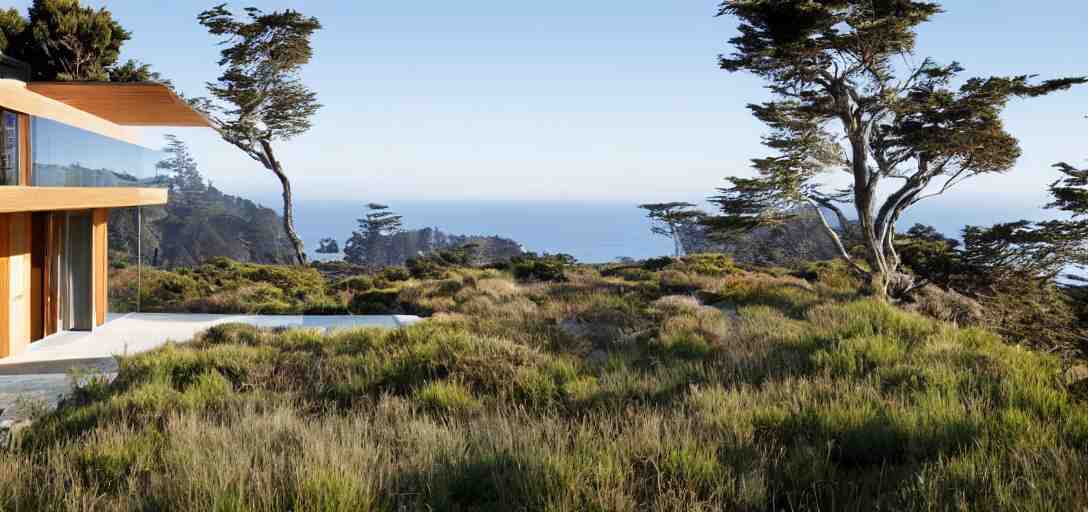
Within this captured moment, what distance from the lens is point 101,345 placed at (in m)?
11.0

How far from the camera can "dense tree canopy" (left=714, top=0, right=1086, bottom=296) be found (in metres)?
15.0

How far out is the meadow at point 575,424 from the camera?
341cm

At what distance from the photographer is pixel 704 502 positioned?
3.20m

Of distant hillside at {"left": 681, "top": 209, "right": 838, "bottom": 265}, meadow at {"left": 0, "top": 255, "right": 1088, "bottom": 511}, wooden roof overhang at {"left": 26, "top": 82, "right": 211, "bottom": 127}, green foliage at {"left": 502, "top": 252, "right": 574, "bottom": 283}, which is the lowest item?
meadow at {"left": 0, "top": 255, "right": 1088, "bottom": 511}

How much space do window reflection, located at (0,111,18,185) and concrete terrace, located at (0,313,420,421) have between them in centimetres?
268

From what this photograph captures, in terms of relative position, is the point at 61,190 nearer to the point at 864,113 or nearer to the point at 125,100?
the point at 125,100

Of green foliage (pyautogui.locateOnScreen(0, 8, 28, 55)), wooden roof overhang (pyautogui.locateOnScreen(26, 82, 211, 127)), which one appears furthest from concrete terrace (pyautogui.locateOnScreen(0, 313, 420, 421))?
green foliage (pyautogui.locateOnScreen(0, 8, 28, 55))

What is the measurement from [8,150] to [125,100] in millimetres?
3287

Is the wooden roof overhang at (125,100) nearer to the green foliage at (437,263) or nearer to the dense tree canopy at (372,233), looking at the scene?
the green foliage at (437,263)

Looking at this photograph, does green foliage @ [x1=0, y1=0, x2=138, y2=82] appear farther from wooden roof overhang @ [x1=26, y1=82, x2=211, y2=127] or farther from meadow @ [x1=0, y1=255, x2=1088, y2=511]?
meadow @ [x1=0, y1=255, x2=1088, y2=511]

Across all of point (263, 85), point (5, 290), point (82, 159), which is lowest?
point (5, 290)

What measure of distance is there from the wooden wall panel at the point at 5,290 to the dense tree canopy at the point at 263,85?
19.6 metres

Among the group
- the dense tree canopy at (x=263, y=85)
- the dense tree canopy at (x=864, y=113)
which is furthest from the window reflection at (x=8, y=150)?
the dense tree canopy at (x=263, y=85)

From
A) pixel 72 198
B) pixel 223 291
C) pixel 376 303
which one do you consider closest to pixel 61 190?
pixel 72 198
